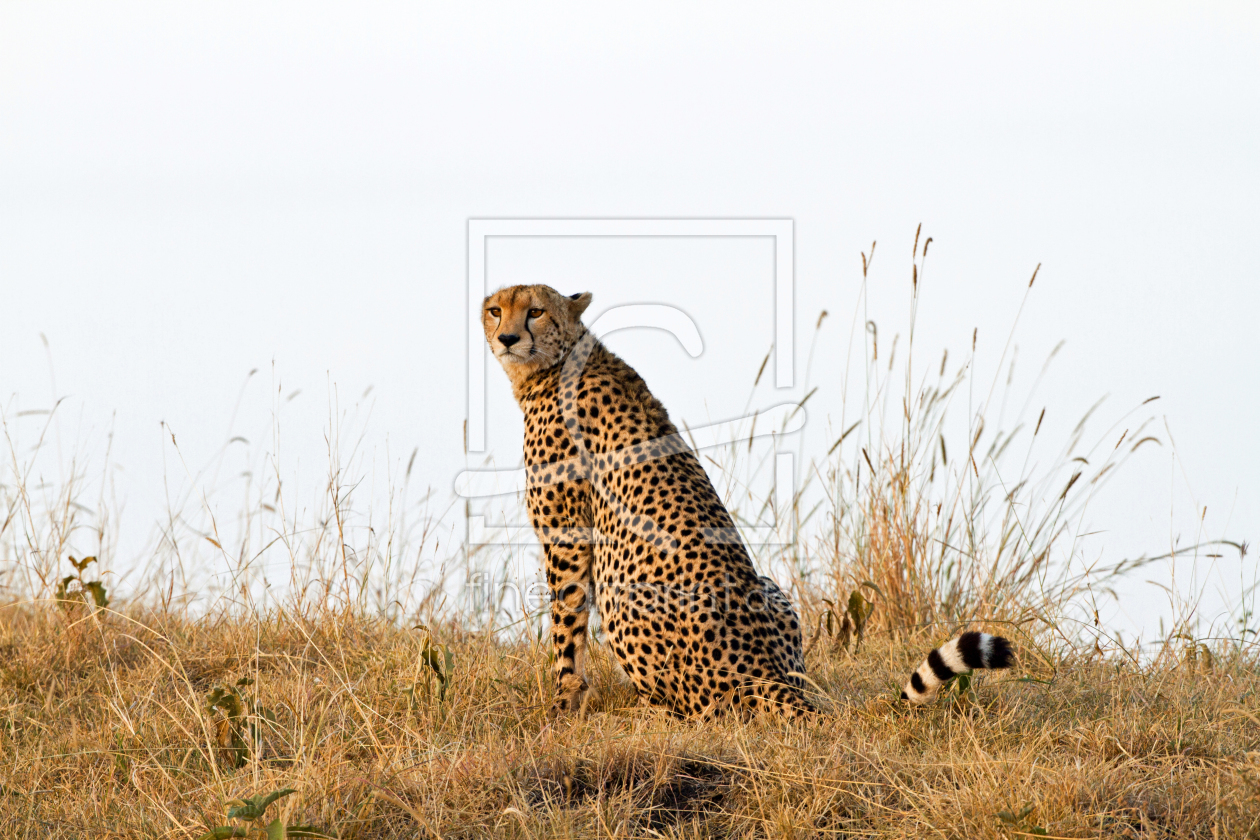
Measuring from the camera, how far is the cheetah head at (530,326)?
3283 mm

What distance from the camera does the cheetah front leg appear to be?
3160 mm

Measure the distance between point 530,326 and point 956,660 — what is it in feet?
5.10

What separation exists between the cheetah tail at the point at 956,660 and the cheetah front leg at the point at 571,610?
0.93m

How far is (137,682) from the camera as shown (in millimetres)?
3533

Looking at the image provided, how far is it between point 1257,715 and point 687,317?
2161 millimetres

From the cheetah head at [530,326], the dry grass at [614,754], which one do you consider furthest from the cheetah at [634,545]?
the dry grass at [614,754]

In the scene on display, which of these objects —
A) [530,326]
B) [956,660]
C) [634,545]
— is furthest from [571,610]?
[956,660]

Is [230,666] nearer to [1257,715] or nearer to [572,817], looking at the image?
[572,817]

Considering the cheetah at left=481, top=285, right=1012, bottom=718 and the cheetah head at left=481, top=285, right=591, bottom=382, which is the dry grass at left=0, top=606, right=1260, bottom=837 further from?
the cheetah head at left=481, top=285, right=591, bottom=382

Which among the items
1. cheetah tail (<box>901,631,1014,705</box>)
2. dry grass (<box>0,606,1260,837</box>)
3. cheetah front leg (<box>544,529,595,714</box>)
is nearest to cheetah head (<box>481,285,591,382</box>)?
cheetah front leg (<box>544,529,595,714</box>)

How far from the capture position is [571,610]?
10.4 ft

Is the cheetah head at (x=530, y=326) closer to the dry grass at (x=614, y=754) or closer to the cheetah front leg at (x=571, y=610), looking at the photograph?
the cheetah front leg at (x=571, y=610)

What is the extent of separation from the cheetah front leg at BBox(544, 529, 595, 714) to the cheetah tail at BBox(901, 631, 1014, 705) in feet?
3.04

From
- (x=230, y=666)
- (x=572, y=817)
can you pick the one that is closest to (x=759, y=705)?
(x=572, y=817)
